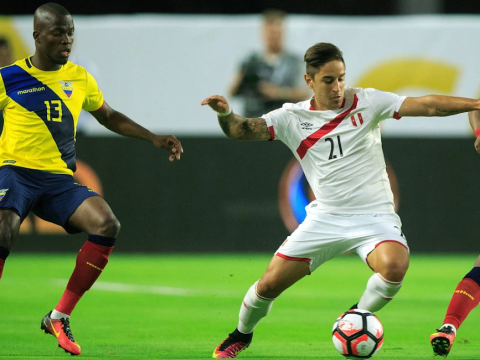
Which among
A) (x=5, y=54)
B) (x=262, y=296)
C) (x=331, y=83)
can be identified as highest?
(x=331, y=83)

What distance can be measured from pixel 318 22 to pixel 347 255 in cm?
370

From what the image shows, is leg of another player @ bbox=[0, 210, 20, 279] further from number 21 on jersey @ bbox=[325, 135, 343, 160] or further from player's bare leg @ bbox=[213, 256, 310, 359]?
number 21 on jersey @ bbox=[325, 135, 343, 160]

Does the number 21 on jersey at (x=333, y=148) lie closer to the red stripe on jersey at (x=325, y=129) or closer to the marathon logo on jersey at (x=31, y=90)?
the red stripe on jersey at (x=325, y=129)

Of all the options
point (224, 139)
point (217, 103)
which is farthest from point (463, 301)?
point (224, 139)

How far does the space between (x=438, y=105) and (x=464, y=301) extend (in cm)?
133

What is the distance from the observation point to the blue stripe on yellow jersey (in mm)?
6309

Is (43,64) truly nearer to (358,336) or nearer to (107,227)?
(107,227)

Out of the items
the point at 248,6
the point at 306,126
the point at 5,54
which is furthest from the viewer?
the point at 248,6

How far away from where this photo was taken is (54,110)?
20.9 feet

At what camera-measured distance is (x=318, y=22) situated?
13.6 m

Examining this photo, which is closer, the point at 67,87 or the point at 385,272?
the point at 385,272

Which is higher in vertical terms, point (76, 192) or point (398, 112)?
point (398, 112)

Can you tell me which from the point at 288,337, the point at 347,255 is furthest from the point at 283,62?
the point at 288,337

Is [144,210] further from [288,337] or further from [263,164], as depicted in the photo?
[288,337]
